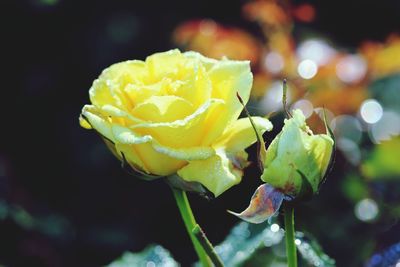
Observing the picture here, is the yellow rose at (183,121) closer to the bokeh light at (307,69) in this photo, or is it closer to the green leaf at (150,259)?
the green leaf at (150,259)

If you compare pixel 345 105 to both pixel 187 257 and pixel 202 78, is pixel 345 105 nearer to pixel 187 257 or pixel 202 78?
pixel 187 257

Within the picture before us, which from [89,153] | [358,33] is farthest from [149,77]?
[358,33]

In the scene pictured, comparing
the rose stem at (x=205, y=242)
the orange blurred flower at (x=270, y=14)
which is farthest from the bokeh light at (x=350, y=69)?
the rose stem at (x=205, y=242)

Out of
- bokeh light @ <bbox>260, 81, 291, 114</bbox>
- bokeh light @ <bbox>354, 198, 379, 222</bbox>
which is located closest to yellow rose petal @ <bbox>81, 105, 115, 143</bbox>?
bokeh light @ <bbox>354, 198, 379, 222</bbox>

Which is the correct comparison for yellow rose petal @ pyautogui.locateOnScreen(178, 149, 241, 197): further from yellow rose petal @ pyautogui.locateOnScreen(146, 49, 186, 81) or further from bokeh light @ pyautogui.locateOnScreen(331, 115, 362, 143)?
bokeh light @ pyautogui.locateOnScreen(331, 115, 362, 143)

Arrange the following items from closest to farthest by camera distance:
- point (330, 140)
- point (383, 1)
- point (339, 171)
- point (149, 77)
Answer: point (330, 140)
point (149, 77)
point (339, 171)
point (383, 1)

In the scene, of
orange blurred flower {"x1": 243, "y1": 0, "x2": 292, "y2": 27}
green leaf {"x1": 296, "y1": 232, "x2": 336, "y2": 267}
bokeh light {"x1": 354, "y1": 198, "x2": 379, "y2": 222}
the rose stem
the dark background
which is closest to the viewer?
the rose stem
